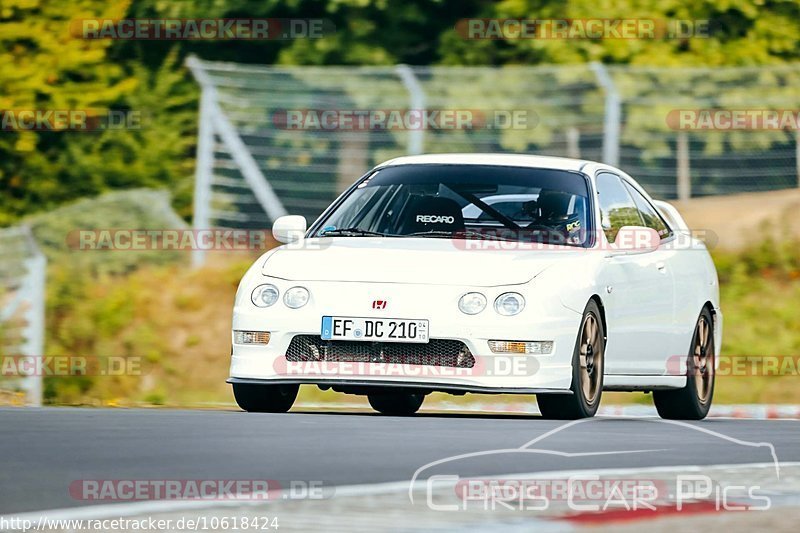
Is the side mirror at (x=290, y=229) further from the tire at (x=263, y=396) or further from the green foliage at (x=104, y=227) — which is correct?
the green foliage at (x=104, y=227)

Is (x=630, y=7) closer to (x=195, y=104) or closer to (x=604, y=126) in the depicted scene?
(x=604, y=126)

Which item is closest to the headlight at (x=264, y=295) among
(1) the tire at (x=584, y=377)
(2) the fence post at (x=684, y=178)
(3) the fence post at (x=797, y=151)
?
(1) the tire at (x=584, y=377)

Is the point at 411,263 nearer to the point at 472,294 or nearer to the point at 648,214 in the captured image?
the point at 472,294

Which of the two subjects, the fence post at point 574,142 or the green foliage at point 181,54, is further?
the green foliage at point 181,54

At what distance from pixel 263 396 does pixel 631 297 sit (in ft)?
7.65

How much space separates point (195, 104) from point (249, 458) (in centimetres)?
1859

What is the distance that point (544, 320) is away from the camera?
1087 cm

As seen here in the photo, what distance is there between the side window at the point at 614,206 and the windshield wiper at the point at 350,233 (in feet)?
4.59

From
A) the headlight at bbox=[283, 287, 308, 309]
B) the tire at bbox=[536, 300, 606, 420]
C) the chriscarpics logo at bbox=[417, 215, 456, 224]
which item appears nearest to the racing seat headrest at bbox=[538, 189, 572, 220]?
the chriscarpics logo at bbox=[417, 215, 456, 224]

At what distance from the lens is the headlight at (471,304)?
1087 centimetres

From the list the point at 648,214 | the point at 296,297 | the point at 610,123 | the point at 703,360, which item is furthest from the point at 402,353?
the point at 610,123

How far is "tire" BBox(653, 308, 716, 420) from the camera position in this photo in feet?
43.0

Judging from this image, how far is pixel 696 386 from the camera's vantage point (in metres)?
13.2

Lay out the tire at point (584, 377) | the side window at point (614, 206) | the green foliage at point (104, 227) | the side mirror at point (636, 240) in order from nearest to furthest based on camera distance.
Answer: the tire at point (584, 377)
the side mirror at point (636, 240)
the side window at point (614, 206)
the green foliage at point (104, 227)
